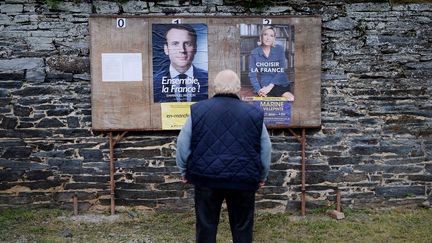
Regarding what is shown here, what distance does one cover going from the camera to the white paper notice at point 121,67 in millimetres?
5633

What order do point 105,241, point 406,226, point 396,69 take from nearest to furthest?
point 105,241
point 406,226
point 396,69

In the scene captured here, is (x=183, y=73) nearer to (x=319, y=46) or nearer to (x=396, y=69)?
(x=319, y=46)

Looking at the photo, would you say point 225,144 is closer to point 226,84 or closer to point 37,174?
point 226,84

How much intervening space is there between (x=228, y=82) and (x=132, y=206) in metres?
2.81

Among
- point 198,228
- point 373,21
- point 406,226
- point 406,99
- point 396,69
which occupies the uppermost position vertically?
→ point 373,21

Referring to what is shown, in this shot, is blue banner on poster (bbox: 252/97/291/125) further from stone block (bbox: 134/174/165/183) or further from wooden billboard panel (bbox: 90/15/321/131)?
stone block (bbox: 134/174/165/183)

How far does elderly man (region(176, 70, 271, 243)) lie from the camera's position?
3658 mm

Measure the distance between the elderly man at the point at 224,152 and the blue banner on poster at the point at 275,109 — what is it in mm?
1984

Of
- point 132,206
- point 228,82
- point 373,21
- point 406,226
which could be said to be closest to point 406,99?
point 373,21

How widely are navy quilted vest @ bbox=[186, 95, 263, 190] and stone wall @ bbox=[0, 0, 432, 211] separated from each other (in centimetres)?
221

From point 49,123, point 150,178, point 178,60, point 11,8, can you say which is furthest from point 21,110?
point 178,60

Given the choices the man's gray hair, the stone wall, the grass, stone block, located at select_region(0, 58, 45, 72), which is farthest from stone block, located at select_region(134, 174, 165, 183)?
the man's gray hair

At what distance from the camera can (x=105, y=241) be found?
5.09 m

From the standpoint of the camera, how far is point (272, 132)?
5.95 meters
